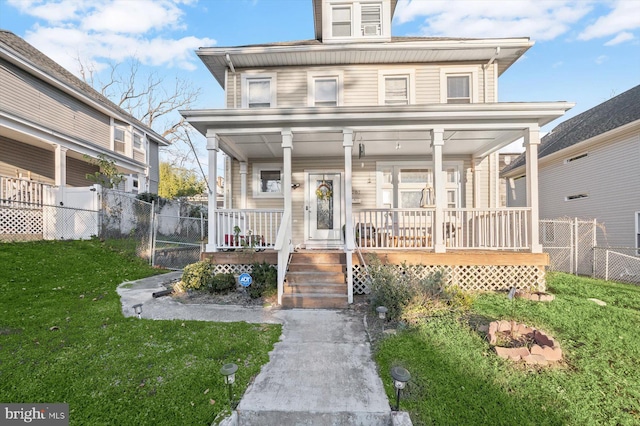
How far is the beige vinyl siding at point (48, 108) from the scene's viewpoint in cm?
944

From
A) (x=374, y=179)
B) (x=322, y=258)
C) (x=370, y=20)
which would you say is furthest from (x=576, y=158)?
(x=322, y=258)

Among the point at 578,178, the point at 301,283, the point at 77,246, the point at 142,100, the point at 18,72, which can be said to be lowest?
the point at 301,283

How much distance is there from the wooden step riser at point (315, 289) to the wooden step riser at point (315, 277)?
150 mm

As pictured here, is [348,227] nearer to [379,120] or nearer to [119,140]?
[379,120]

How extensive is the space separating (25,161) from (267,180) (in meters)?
8.76

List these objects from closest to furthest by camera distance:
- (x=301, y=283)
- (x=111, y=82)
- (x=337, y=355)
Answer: (x=337, y=355) < (x=301, y=283) < (x=111, y=82)

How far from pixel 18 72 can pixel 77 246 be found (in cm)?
686

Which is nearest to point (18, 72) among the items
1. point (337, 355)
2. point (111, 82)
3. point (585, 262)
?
point (337, 355)

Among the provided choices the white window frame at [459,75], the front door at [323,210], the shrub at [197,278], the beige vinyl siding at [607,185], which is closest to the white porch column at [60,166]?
the shrub at [197,278]

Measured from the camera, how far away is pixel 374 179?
840cm

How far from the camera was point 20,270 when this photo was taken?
587cm

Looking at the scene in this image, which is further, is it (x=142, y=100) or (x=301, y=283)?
(x=142, y=100)

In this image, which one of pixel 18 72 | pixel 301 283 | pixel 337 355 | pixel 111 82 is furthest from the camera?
pixel 111 82

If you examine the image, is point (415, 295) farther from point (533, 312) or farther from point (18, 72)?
point (18, 72)
